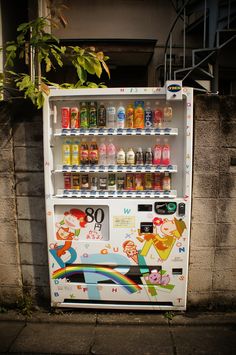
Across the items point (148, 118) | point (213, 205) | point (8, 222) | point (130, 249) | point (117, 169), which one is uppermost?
point (148, 118)

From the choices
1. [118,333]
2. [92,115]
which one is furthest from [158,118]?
[118,333]

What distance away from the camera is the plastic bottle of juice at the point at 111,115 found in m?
3.38

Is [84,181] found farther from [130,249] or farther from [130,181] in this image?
[130,249]

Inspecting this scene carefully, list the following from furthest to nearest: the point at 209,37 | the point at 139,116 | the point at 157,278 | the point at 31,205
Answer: the point at 209,37 → the point at 31,205 → the point at 157,278 → the point at 139,116

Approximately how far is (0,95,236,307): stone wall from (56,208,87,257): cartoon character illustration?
30 centimetres

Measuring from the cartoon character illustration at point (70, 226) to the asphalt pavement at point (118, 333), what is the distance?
862 millimetres

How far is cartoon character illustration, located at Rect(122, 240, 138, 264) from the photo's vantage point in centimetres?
343

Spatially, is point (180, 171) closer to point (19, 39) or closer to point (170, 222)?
point (170, 222)

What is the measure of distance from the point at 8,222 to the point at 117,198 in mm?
1469

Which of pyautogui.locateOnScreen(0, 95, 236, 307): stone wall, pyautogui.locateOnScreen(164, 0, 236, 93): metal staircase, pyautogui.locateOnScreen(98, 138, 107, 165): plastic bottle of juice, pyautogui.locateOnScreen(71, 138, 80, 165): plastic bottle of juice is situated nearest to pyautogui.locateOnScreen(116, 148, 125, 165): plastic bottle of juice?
pyautogui.locateOnScreen(98, 138, 107, 165): plastic bottle of juice

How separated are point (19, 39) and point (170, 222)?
2709mm

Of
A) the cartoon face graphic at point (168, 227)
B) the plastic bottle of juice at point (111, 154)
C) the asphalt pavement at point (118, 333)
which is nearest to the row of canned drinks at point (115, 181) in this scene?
the plastic bottle of juice at point (111, 154)

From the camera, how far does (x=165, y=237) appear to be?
3.40 m

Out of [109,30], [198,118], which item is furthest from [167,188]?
[109,30]
